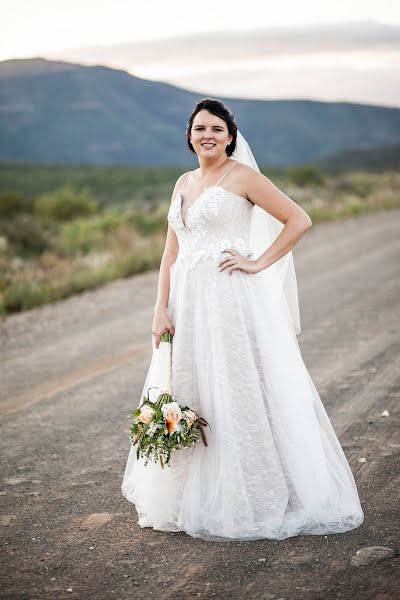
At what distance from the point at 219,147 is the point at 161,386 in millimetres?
1415

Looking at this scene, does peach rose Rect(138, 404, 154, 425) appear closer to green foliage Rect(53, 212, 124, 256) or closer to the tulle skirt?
the tulle skirt

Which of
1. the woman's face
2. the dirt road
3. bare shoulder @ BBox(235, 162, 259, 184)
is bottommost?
the dirt road

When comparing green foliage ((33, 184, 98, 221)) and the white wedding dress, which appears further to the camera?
green foliage ((33, 184, 98, 221))

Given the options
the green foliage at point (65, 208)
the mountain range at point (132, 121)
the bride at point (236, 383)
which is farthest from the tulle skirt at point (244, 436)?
the mountain range at point (132, 121)

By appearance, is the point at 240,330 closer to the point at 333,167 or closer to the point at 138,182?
the point at 138,182

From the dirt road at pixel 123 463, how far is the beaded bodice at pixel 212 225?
1584 millimetres

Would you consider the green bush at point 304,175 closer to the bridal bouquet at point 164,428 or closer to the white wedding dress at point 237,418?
the white wedding dress at point 237,418

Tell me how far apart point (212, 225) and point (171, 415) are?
1090 mm

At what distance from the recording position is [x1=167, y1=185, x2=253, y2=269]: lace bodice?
416 centimetres

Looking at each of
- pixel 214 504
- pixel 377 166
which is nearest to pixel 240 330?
pixel 214 504

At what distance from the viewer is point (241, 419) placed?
4.12m

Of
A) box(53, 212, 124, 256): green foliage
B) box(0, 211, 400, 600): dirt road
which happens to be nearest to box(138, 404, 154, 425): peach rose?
box(0, 211, 400, 600): dirt road

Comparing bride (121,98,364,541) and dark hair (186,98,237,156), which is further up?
dark hair (186,98,237,156)

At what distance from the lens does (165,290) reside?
451 centimetres
